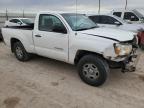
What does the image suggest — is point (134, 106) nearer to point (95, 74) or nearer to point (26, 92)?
point (95, 74)

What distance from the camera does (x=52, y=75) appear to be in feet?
19.1

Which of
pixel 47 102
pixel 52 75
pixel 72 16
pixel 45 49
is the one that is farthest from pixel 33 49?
pixel 47 102

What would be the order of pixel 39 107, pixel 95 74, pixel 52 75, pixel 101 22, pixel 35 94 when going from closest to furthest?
1. pixel 39 107
2. pixel 35 94
3. pixel 95 74
4. pixel 52 75
5. pixel 101 22

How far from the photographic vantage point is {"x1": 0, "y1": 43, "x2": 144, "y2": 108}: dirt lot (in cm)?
422

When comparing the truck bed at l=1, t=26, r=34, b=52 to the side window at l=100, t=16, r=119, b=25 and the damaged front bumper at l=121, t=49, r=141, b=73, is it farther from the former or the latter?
the side window at l=100, t=16, r=119, b=25

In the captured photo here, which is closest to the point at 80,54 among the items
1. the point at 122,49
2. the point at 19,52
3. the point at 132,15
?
the point at 122,49

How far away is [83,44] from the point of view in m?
4.96

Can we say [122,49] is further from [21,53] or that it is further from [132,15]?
[132,15]

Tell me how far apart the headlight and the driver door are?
1.41 meters

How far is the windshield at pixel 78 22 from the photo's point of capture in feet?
18.1

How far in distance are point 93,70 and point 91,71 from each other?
0.06m

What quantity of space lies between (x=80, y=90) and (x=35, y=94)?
1.04 metres

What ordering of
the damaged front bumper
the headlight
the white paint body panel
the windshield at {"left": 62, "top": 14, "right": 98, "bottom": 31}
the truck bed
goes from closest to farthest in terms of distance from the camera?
the headlight < the white paint body panel < the damaged front bumper < the windshield at {"left": 62, "top": 14, "right": 98, "bottom": 31} < the truck bed

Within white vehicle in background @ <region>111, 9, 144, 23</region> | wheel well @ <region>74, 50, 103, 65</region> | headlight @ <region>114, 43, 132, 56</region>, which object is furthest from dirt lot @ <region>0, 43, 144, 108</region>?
Result: white vehicle in background @ <region>111, 9, 144, 23</region>
